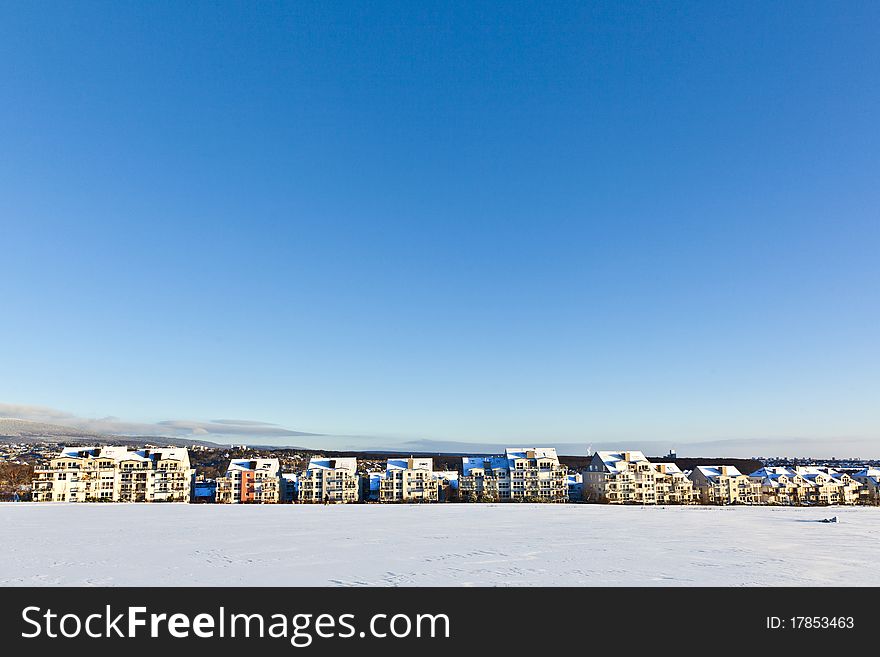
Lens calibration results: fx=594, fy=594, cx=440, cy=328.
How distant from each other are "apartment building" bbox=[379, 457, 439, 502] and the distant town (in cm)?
14

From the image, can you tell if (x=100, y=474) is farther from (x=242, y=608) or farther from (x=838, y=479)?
(x=838, y=479)

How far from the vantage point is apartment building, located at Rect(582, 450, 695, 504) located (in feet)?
267

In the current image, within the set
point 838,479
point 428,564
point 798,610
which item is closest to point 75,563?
point 428,564

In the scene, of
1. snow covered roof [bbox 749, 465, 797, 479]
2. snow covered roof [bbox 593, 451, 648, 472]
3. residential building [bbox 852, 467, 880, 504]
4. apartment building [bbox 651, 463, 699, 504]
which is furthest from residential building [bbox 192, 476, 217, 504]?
residential building [bbox 852, 467, 880, 504]

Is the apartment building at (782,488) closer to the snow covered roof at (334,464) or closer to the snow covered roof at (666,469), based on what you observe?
the snow covered roof at (666,469)

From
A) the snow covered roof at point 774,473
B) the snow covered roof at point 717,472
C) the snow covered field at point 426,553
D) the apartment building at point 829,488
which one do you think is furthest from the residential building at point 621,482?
the snow covered field at point 426,553

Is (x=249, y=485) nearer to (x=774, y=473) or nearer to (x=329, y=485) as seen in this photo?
(x=329, y=485)

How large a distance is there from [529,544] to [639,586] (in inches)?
469

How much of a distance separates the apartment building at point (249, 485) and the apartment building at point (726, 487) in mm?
59690

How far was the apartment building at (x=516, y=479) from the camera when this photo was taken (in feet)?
268

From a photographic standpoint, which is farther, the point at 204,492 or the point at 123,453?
the point at 204,492

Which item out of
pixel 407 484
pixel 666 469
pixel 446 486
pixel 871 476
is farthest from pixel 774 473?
pixel 407 484

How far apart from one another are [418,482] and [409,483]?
53.5 inches

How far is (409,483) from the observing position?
8119 centimetres
